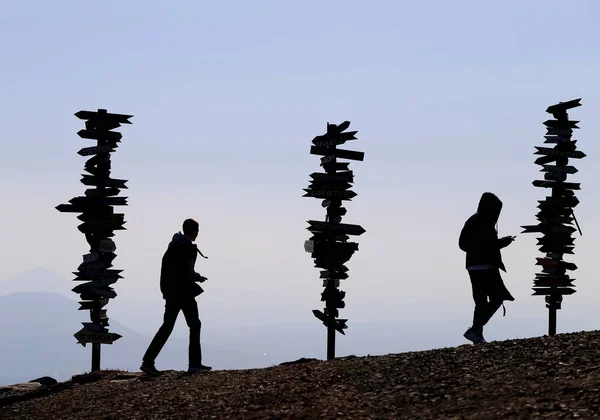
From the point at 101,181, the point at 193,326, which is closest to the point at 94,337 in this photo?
the point at 101,181

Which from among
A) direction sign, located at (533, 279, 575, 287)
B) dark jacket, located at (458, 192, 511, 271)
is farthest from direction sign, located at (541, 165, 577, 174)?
dark jacket, located at (458, 192, 511, 271)

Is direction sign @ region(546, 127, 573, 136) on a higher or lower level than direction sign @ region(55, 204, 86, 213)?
higher

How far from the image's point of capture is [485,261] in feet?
55.2

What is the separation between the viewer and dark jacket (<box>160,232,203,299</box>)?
17.9 m

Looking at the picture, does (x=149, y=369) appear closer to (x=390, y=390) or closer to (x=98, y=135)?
(x=390, y=390)

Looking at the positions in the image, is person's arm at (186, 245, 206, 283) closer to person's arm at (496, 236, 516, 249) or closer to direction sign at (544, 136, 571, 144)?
person's arm at (496, 236, 516, 249)

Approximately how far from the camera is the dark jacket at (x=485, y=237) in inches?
664

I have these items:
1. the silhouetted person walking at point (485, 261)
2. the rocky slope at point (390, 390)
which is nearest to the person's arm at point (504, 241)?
the silhouetted person walking at point (485, 261)

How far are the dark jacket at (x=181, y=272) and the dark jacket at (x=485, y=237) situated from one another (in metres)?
5.27

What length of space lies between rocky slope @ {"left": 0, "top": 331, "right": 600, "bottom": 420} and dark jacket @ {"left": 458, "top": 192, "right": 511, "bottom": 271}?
1889mm

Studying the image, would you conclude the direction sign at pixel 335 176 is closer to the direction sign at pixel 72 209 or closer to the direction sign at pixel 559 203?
the direction sign at pixel 72 209

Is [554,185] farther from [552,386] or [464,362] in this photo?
[552,386]

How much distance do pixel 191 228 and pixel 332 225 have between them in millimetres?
7349

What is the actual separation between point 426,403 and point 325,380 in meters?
2.68
